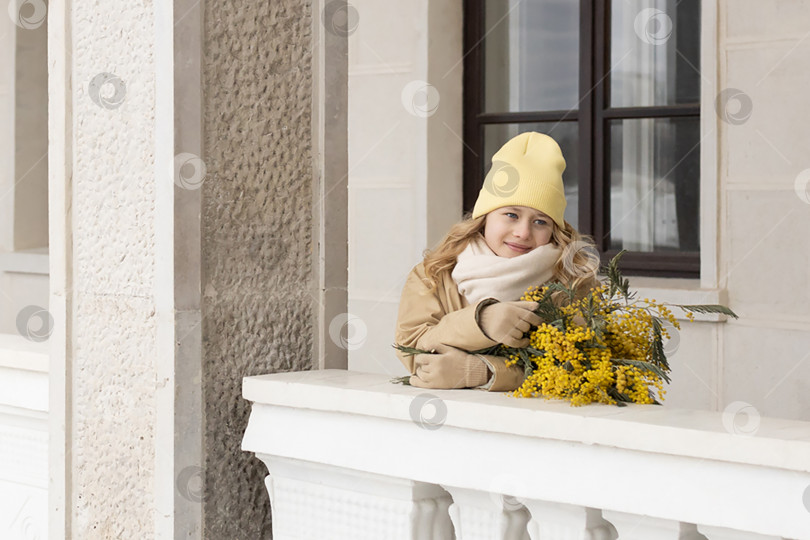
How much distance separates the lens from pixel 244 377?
6.31ft

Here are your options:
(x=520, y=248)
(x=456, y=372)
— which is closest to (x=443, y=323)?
(x=456, y=372)

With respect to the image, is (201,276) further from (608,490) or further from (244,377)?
(608,490)

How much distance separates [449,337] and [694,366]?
2742mm

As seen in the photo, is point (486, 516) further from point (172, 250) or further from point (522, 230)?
point (172, 250)

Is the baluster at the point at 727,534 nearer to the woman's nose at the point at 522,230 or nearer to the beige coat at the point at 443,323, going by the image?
the beige coat at the point at 443,323

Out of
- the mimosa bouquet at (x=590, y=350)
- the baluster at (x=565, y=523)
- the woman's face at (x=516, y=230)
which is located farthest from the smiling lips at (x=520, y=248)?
the baluster at (x=565, y=523)

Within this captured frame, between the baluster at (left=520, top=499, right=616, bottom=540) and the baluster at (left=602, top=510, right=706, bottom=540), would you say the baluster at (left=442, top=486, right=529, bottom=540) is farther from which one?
the baluster at (left=602, top=510, right=706, bottom=540)

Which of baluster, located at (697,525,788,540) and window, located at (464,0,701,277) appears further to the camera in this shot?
window, located at (464,0,701,277)

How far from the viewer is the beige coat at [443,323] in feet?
5.74

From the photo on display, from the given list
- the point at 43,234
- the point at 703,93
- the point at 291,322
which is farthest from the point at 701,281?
the point at 43,234

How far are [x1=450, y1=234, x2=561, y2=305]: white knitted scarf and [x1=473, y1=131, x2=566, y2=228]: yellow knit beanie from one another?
9 cm

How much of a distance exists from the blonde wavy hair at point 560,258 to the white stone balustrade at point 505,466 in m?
0.25

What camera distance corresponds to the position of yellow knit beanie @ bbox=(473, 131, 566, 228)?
6.38ft

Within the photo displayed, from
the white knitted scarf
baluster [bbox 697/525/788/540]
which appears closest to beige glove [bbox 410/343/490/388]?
the white knitted scarf
